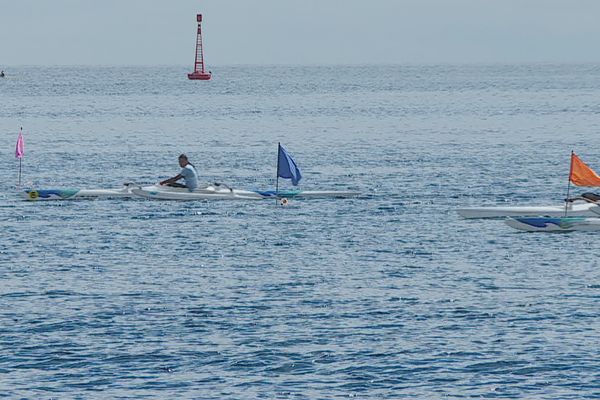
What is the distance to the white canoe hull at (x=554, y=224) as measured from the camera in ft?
159

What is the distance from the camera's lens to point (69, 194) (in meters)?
59.3

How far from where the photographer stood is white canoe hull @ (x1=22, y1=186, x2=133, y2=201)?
5903cm

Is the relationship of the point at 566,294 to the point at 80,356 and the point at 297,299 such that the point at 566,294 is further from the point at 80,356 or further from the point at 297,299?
the point at 80,356

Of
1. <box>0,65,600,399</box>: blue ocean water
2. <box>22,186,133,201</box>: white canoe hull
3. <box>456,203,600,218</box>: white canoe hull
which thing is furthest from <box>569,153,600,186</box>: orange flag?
<box>22,186,133,201</box>: white canoe hull

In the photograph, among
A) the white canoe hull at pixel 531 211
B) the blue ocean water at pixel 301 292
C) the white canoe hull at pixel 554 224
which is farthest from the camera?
the white canoe hull at pixel 531 211

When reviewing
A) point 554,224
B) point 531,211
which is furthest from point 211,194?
point 554,224

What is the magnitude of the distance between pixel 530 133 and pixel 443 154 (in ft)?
97.0

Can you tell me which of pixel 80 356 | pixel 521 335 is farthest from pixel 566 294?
pixel 80 356

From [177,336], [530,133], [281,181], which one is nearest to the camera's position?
[177,336]

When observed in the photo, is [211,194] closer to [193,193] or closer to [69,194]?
[193,193]

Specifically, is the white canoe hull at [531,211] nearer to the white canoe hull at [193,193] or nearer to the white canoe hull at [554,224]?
the white canoe hull at [554,224]

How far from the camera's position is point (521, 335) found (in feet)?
106

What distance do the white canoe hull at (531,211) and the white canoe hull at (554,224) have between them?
605 millimetres

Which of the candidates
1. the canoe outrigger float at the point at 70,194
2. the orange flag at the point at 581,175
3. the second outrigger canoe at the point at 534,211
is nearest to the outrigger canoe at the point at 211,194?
the canoe outrigger float at the point at 70,194
